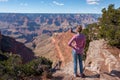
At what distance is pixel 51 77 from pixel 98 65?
3989 mm

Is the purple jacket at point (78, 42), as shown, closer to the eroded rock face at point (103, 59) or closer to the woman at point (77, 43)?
the woman at point (77, 43)

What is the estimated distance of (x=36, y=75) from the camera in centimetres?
1698

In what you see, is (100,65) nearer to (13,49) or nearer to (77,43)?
(77,43)

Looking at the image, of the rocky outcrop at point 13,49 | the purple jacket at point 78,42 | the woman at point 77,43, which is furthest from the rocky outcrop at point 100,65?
the rocky outcrop at point 13,49

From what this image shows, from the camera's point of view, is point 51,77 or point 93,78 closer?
point 93,78

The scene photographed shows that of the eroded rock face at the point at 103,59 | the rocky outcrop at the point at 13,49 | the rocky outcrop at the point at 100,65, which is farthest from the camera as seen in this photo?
the rocky outcrop at the point at 13,49

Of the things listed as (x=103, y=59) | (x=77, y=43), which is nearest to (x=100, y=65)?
(x=103, y=59)

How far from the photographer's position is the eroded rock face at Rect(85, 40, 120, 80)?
15.5 metres

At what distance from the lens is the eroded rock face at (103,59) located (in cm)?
1551

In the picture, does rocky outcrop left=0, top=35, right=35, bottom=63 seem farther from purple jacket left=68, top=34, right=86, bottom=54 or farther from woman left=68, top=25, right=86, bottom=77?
purple jacket left=68, top=34, right=86, bottom=54

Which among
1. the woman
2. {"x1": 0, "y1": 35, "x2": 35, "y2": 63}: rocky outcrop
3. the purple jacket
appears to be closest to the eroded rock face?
the woman

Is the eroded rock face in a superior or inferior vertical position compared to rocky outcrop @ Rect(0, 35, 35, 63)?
superior

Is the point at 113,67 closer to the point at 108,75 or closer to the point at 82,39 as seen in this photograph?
the point at 108,75

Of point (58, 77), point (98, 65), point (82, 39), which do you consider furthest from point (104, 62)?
point (82, 39)
